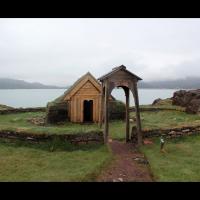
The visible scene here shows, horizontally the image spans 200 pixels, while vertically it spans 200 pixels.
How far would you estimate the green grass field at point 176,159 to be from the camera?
11484mm

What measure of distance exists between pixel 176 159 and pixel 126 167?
2413mm

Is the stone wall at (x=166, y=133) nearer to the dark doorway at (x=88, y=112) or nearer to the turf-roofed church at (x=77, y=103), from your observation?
the turf-roofed church at (x=77, y=103)

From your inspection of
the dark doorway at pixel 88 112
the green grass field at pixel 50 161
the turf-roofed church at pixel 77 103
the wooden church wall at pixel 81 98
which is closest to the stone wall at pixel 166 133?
the green grass field at pixel 50 161

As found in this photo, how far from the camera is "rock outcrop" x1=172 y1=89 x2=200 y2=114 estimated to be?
28734 millimetres

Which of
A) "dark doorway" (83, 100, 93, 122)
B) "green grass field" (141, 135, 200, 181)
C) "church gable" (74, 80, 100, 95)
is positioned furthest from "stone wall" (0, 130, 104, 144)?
"dark doorway" (83, 100, 93, 122)

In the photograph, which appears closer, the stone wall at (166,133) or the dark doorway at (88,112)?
the stone wall at (166,133)

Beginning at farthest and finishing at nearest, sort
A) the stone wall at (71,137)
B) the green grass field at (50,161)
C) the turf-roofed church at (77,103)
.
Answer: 1. the turf-roofed church at (77,103)
2. the stone wall at (71,137)
3. the green grass field at (50,161)

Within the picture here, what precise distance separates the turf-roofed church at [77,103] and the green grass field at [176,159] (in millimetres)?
9307

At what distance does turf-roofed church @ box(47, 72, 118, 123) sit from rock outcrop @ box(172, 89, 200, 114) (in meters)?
8.98
